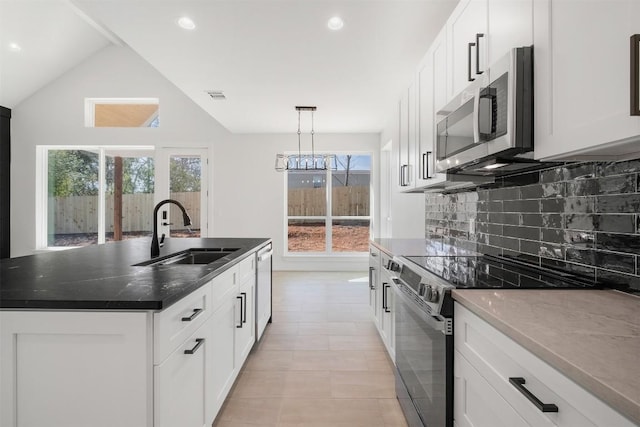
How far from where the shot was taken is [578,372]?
622mm

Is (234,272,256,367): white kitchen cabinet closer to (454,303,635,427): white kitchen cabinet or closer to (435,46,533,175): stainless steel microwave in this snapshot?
(454,303,635,427): white kitchen cabinet

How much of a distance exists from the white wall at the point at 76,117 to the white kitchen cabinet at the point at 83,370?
18.1 feet

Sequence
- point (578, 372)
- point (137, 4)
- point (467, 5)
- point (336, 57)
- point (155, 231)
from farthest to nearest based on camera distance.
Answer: point (336, 57)
point (137, 4)
point (155, 231)
point (467, 5)
point (578, 372)

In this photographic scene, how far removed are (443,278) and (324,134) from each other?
5.20m

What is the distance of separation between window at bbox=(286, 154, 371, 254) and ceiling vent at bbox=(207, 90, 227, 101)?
2351mm

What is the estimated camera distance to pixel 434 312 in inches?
49.8

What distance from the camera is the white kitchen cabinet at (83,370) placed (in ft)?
3.46

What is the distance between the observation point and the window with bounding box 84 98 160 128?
609 cm

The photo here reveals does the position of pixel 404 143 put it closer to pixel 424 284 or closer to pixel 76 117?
pixel 424 284

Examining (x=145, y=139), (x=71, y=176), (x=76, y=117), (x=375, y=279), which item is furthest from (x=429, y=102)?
(x=71, y=176)

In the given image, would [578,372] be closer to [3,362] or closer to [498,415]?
[498,415]

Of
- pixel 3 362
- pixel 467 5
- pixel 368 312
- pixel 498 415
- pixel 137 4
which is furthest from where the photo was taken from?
pixel 368 312

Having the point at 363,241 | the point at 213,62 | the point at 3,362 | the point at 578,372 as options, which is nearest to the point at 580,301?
the point at 578,372

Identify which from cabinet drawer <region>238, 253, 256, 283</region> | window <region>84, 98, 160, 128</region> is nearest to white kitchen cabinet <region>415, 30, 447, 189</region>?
cabinet drawer <region>238, 253, 256, 283</region>
